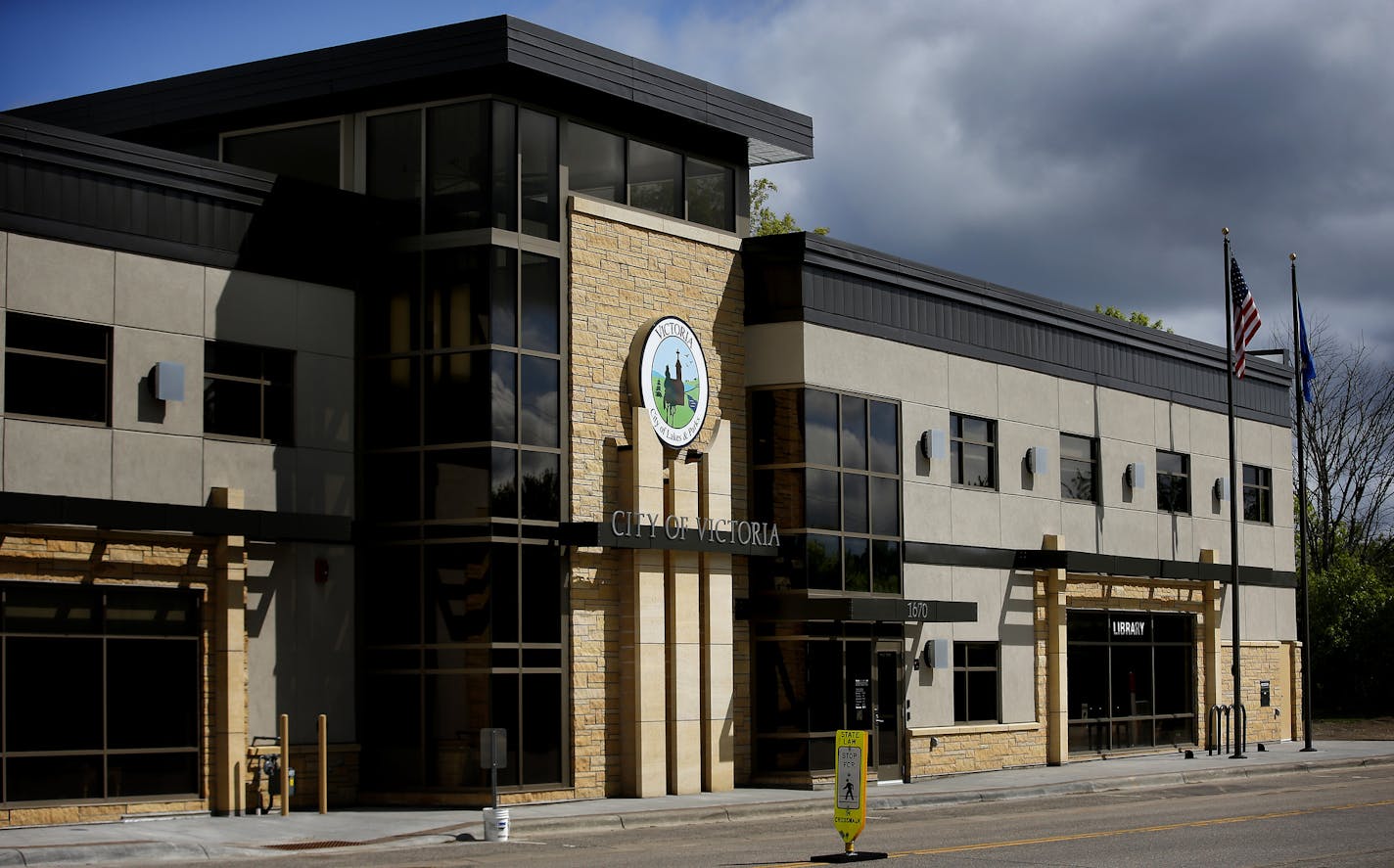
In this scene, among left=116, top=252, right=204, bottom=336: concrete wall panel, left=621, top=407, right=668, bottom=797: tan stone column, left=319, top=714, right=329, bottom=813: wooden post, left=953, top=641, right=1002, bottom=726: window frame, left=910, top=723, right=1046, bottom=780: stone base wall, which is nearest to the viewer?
left=116, top=252, right=204, bottom=336: concrete wall panel

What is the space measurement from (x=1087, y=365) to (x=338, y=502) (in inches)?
716

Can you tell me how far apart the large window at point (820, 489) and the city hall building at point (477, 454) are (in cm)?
7

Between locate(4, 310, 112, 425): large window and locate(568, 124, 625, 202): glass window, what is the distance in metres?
7.88

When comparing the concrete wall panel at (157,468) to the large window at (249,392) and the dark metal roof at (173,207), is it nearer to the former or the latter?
the large window at (249,392)

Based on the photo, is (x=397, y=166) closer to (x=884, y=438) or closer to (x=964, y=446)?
(x=884, y=438)

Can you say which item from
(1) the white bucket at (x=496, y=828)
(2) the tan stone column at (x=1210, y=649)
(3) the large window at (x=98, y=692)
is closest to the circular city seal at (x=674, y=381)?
(3) the large window at (x=98, y=692)

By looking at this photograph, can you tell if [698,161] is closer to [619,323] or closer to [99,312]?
[619,323]

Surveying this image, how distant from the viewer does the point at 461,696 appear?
86.6ft

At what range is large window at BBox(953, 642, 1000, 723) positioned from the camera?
111 feet

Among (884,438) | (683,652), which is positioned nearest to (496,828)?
(683,652)

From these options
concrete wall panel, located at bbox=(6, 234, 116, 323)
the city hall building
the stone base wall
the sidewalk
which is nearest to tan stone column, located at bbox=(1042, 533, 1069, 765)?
the city hall building

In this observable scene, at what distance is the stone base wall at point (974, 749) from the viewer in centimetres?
3256

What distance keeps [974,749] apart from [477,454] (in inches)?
498

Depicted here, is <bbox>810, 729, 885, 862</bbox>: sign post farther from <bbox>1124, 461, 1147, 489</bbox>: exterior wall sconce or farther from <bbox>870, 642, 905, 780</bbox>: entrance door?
<bbox>1124, 461, 1147, 489</bbox>: exterior wall sconce
